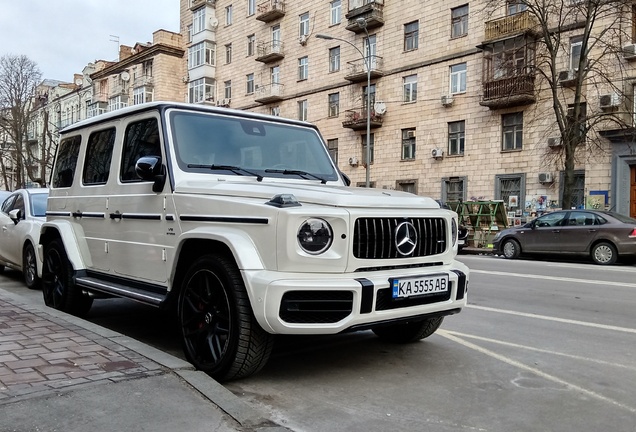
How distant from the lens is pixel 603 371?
4.80 metres

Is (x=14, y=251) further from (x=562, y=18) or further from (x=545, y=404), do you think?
(x=562, y=18)

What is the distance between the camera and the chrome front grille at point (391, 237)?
414 centimetres

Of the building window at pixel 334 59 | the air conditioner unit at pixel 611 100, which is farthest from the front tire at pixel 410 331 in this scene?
the building window at pixel 334 59

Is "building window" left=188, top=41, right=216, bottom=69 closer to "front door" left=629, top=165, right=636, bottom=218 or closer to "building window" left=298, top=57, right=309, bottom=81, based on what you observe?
"building window" left=298, top=57, right=309, bottom=81

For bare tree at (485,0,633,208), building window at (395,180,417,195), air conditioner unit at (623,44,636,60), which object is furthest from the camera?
building window at (395,180,417,195)

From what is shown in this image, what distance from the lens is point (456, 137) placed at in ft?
96.1

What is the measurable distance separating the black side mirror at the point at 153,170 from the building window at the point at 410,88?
27624 millimetres

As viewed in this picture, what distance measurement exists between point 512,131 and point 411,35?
27.6 feet

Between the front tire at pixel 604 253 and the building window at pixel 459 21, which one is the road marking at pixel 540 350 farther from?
the building window at pixel 459 21

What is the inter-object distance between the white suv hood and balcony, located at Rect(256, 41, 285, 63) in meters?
36.1

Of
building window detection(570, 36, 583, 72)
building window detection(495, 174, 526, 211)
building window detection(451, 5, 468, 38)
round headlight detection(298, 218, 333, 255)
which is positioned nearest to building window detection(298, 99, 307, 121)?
building window detection(451, 5, 468, 38)

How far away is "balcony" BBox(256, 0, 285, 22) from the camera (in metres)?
39.2

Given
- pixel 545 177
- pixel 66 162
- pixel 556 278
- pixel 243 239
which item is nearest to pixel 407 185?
pixel 545 177

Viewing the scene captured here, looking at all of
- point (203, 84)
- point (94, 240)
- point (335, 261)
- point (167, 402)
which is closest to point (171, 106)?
point (94, 240)
